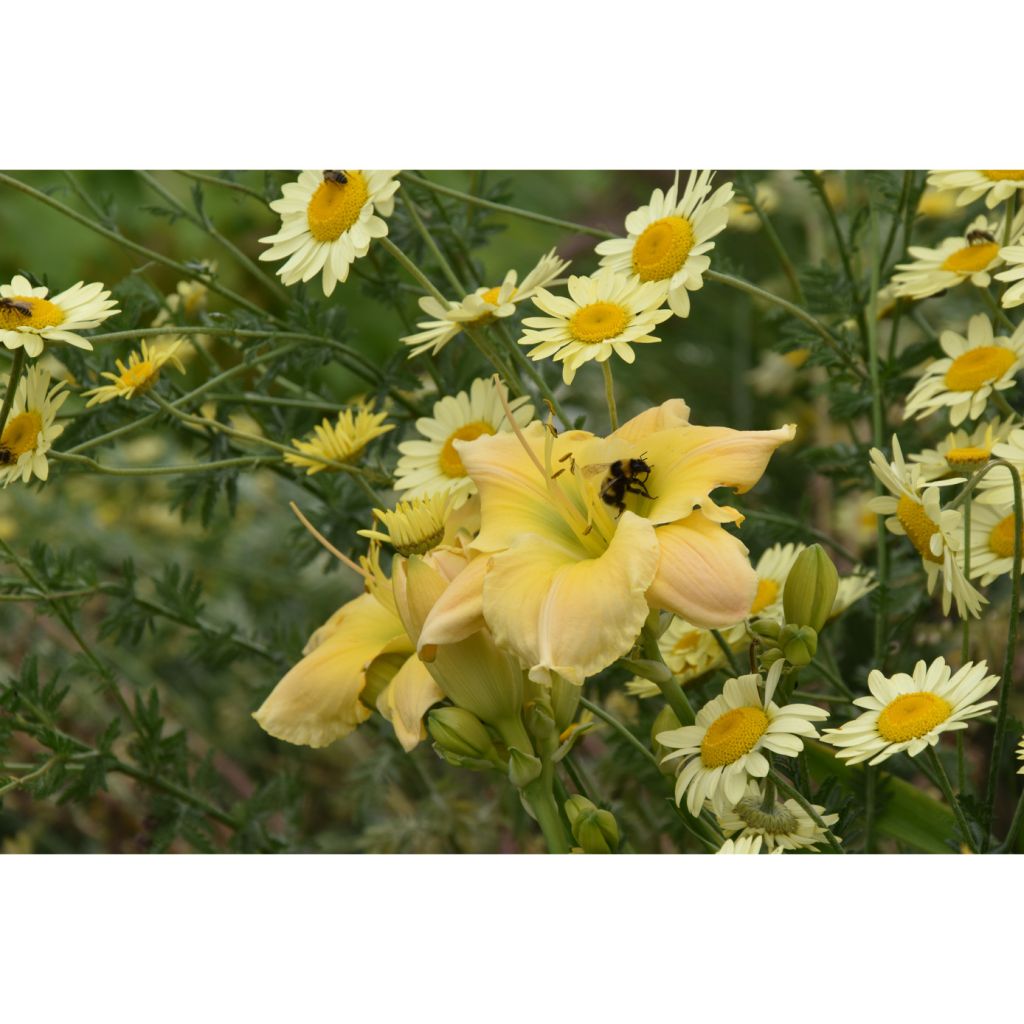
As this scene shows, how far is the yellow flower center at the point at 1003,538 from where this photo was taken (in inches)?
18.5

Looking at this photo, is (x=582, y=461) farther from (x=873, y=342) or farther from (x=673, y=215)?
(x=873, y=342)

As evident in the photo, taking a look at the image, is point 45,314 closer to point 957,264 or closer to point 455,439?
point 455,439

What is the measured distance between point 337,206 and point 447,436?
0.10m

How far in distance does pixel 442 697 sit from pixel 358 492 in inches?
10.1

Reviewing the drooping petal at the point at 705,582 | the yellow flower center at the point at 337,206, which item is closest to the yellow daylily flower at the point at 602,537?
the drooping petal at the point at 705,582

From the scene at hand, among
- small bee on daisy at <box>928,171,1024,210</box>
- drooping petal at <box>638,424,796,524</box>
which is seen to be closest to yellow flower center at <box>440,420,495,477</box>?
drooping petal at <box>638,424,796,524</box>

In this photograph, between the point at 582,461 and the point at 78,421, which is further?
the point at 78,421

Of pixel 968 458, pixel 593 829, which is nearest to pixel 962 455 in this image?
pixel 968 458

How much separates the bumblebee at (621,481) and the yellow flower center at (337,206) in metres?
0.15

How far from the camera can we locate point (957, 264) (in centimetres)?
53

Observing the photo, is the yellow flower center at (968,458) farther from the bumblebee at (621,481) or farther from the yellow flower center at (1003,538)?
the bumblebee at (621,481)

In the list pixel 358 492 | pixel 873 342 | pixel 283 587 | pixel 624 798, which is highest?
pixel 873 342

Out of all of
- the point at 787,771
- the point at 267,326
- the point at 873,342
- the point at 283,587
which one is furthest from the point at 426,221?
the point at 283,587

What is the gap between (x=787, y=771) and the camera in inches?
17.0
